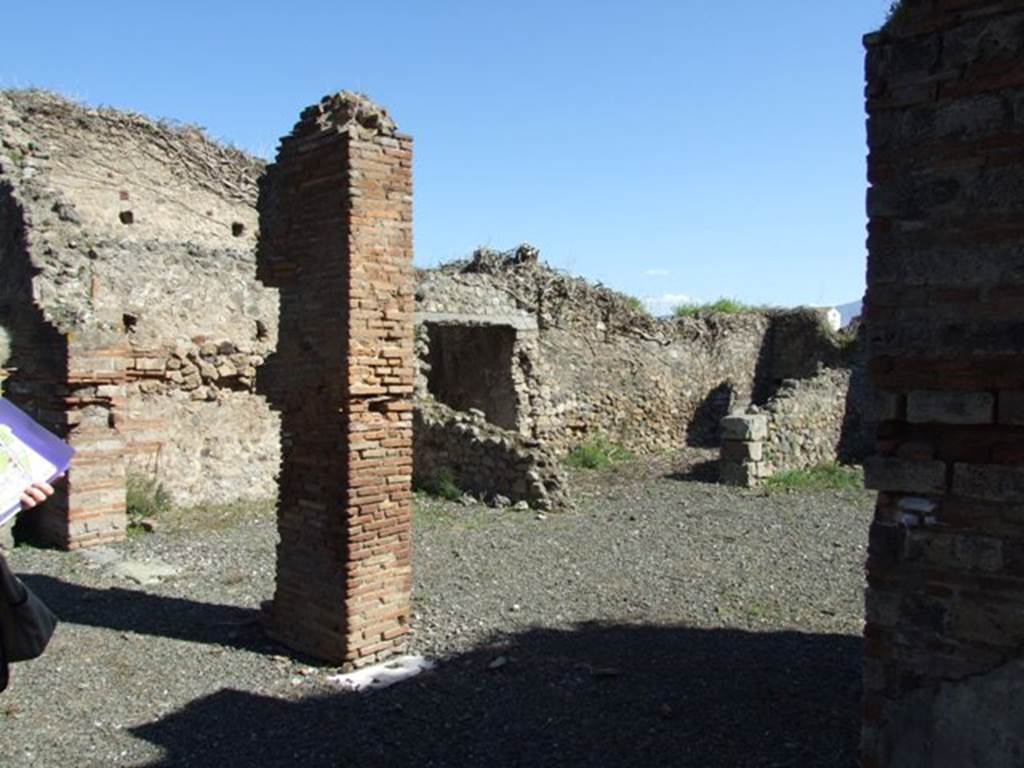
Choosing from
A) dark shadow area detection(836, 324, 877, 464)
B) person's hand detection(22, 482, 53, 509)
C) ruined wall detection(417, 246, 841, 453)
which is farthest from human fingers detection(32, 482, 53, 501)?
dark shadow area detection(836, 324, 877, 464)

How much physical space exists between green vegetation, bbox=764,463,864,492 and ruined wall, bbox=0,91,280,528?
7529 millimetres

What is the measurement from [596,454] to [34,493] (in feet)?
42.0

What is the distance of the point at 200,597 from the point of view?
7.24 m

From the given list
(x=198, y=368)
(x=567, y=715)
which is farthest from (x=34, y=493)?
(x=198, y=368)

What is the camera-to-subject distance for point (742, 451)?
13102mm

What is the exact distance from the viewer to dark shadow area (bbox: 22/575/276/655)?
6.23 metres

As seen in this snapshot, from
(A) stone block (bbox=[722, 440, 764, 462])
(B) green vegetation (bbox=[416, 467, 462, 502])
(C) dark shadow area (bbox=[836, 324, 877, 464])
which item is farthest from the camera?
(C) dark shadow area (bbox=[836, 324, 877, 464])

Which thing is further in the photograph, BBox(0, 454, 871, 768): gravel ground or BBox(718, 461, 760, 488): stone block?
BBox(718, 461, 760, 488): stone block

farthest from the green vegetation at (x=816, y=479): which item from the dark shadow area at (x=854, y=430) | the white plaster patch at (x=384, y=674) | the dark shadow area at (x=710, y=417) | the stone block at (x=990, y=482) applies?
the stone block at (x=990, y=482)

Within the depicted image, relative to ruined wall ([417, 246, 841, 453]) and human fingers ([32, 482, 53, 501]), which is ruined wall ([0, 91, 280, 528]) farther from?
human fingers ([32, 482, 53, 501])

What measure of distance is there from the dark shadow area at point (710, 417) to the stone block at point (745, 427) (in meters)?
4.97

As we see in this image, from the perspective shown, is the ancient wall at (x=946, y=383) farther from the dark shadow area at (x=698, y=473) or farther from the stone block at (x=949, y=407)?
the dark shadow area at (x=698, y=473)

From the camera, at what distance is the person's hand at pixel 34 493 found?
2.65m

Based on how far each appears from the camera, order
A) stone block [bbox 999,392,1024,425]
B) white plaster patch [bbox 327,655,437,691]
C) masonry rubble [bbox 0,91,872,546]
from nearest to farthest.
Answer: stone block [bbox 999,392,1024,425] < white plaster patch [bbox 327,655,437,691] < masonry rubble [bbox 0,91,872,546]
